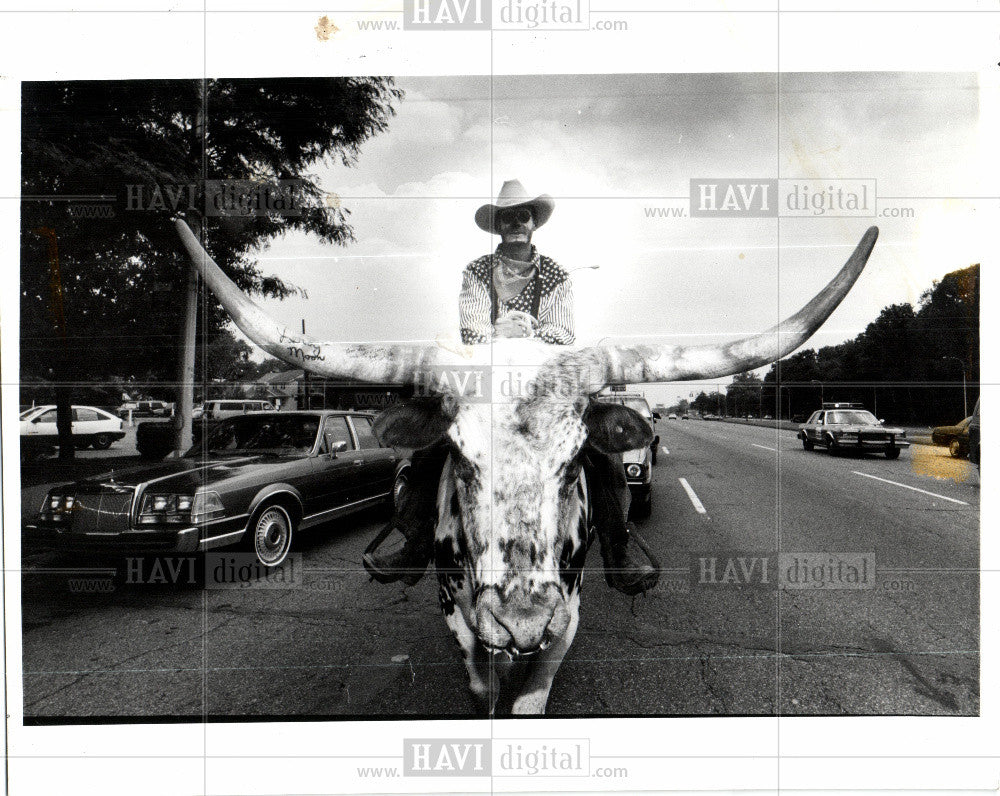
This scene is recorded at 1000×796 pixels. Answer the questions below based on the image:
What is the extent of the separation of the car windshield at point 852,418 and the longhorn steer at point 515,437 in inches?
20.1

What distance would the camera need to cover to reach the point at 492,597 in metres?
1.59

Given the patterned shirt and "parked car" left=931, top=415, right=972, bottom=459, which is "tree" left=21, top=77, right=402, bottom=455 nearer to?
the patterned shirt

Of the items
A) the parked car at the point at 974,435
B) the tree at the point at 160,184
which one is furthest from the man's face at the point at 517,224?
the parked car at the point at 974,435

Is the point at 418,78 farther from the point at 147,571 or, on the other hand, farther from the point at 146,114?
the point at 147,571

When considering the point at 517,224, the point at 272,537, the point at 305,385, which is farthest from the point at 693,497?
the point at 272,537

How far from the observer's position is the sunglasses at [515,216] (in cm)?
201

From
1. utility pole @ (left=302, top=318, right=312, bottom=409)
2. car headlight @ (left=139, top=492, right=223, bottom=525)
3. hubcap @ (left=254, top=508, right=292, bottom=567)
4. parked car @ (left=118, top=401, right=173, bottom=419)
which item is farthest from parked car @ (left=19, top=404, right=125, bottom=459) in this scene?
utility pole @ (left=302, top=318, right=312, bottom=409)

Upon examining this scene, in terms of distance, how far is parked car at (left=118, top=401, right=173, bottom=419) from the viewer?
2.04 meters

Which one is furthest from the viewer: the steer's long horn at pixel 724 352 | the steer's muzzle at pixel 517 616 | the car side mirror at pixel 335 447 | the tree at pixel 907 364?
the car side mirror at pixel 335 447

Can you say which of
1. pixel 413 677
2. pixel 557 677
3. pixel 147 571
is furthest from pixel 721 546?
pixel 147 571

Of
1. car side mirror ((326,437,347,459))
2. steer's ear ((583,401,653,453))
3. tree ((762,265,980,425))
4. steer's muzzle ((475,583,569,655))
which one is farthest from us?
car side mirror ((326,437,347,459))

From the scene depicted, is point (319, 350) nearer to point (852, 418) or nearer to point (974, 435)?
point (852, 418)

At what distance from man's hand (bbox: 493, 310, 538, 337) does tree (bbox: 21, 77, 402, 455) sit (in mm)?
721

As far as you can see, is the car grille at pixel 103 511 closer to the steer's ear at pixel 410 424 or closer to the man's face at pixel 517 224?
→ the steer's ear at pixel 410 424
